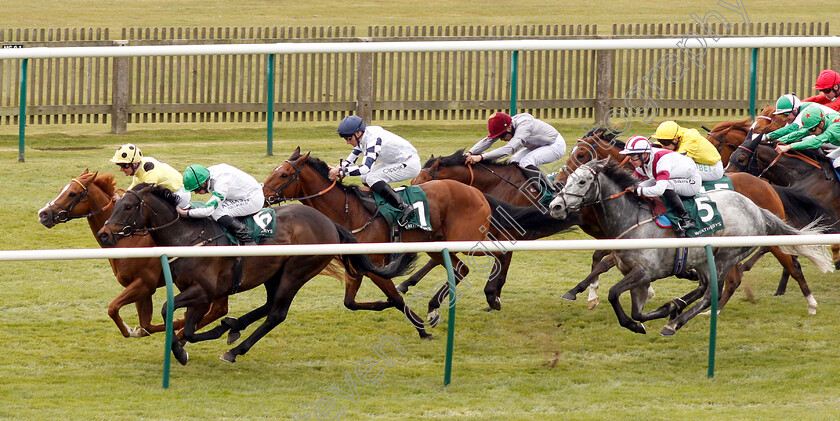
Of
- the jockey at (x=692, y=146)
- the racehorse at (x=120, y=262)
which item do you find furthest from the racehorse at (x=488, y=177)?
the racehorse at (x=120, y=262)

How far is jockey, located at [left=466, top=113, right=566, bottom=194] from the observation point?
9.72 metres

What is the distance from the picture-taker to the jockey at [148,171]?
7.81m

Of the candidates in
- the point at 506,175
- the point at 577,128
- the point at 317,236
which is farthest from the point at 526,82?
the point at 317,236

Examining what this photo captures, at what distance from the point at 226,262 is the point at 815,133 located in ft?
16.9

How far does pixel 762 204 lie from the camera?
8.89 meters

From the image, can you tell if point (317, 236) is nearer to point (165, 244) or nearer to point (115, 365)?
point (165, 244)

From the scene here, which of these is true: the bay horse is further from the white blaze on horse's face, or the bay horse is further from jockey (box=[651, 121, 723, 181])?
the white blaze on horse's face

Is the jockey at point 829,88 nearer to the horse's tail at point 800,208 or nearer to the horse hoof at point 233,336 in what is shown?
the horse's tail at point 800,208

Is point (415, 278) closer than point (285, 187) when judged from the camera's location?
No

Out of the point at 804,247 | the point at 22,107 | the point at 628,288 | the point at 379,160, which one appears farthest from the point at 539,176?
the point at 22,107

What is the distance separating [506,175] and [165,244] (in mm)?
3303

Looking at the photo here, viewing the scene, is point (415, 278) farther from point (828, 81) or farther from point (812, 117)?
point (828, 81)

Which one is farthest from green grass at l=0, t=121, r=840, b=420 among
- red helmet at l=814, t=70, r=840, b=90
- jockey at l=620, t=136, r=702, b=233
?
red helmet at l=814, t=70, r=840, b=90

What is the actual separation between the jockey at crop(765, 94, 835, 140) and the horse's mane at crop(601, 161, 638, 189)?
8.10 feet
